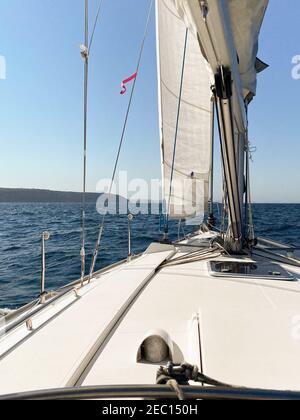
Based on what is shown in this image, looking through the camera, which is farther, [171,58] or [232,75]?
[171,58]

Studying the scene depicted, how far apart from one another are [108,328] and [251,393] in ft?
3.31

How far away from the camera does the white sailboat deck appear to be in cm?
124

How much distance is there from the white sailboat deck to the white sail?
314 cm

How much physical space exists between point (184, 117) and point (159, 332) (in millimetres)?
4833

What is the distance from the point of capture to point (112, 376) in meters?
1.25

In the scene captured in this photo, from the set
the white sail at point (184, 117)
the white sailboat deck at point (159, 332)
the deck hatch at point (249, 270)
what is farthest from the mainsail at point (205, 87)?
the white sailboat deck at point (159, 332)

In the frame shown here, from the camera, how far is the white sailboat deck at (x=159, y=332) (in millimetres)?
1244

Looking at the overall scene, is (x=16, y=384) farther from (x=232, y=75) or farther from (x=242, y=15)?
(x=242, y=15)

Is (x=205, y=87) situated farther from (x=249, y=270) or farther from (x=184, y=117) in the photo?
(x=249, y=270)

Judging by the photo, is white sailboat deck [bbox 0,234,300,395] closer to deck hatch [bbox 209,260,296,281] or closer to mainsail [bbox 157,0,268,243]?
deck hatch [bbox 209,260,296,281]

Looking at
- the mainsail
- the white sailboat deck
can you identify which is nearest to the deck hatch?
the white sailboat deck

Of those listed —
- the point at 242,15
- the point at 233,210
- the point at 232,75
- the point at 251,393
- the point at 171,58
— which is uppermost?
the point at 171,58

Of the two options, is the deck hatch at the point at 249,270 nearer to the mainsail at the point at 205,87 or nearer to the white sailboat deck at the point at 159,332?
the white sailboat deck at the point at 159,332

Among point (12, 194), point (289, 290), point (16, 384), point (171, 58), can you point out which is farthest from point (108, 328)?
point (12, 194)
